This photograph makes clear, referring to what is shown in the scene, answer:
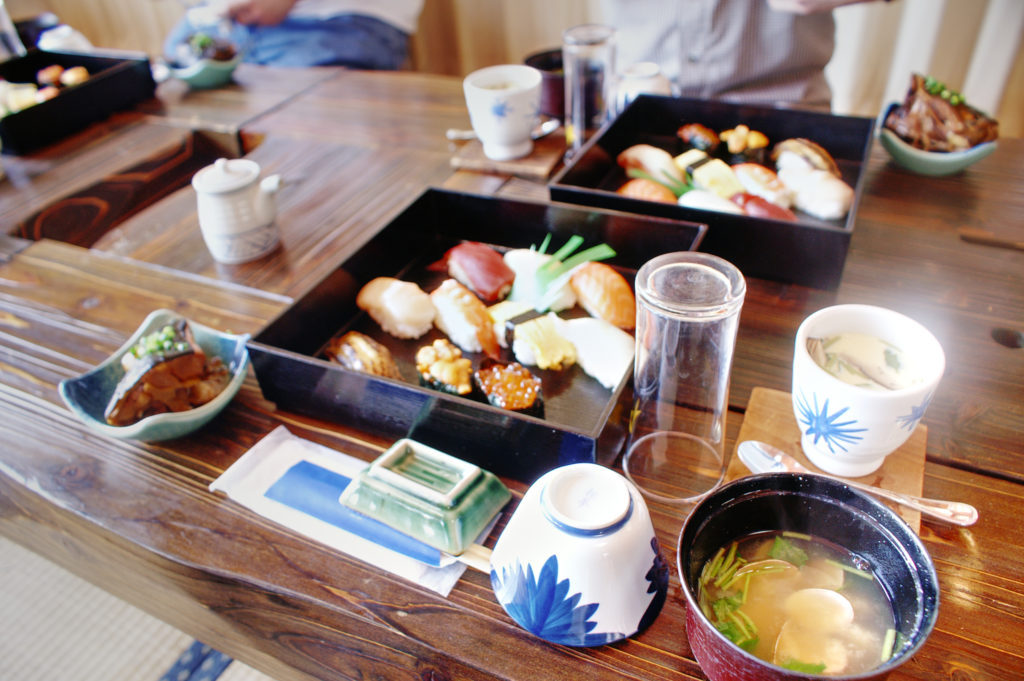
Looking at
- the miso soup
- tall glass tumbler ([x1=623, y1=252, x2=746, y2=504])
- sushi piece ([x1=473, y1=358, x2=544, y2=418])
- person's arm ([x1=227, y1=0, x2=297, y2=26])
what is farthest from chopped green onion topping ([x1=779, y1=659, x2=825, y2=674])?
person's arm ([x1=227, y1=0, x2=297, y2=26])

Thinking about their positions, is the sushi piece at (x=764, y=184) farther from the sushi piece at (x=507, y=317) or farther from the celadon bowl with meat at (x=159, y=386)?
the celadon bowl with meat at (x=159, y=386)

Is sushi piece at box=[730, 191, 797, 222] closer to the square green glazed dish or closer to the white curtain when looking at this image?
the square green glazed dish

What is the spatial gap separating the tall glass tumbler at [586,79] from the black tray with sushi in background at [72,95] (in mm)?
1290

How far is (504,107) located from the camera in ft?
4.76

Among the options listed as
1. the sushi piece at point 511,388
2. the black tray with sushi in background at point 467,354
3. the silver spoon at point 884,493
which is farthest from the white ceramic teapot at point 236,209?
the silver spoon at point 884,493

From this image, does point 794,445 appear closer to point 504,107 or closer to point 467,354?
point 467,354

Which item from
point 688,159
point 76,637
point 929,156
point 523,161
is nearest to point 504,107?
point 523,161

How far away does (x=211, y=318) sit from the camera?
1.15 meters

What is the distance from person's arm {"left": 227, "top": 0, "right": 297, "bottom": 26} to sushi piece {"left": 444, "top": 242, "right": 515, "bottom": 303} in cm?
175

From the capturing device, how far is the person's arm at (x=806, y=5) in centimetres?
160

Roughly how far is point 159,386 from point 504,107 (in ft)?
2.94

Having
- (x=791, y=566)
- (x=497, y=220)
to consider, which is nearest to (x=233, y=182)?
(x=497, y=220)

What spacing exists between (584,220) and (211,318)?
638mm

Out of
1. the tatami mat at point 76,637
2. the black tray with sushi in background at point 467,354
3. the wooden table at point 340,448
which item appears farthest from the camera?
the tatami mat at point 76,637
